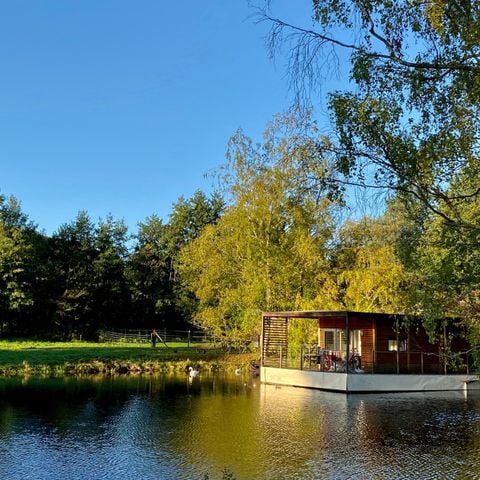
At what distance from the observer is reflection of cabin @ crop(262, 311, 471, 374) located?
23.2m

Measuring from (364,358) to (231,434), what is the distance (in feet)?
39.8

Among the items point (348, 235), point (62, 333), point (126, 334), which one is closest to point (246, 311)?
point (348, 235)

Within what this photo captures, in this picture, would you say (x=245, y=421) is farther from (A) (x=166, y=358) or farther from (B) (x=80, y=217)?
(B) (x=80, y=217)

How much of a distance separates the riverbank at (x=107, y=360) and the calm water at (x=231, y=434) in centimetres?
487

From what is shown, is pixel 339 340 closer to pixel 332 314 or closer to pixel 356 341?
pixel 356 341

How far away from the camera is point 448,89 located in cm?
666

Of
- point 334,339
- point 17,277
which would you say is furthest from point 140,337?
point 334,339

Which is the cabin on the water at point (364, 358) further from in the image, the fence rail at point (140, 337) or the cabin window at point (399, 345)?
the fence rail at point (140, 337)

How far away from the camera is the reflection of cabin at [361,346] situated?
23203mm

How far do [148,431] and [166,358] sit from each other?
56.5 ft

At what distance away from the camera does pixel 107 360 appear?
2867 centimetres

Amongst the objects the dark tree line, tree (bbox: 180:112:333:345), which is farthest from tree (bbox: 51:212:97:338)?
tree (bbox: 180:112:333:345)

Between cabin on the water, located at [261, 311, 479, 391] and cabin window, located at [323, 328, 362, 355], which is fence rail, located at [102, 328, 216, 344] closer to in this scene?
cabin on the water, located at [261, 311, 479, 391]

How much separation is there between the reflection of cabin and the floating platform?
15.3 inches
